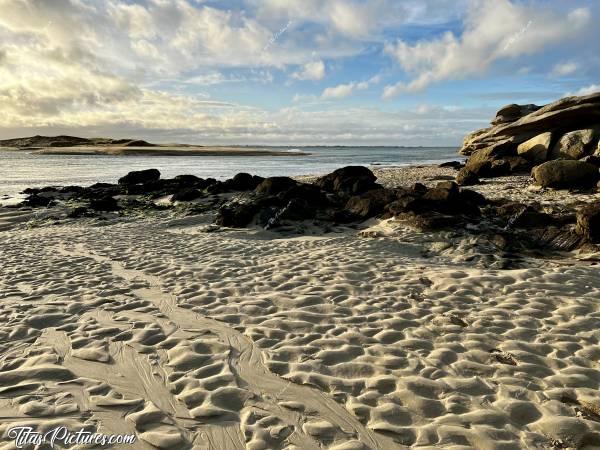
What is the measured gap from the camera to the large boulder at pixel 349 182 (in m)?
16.7

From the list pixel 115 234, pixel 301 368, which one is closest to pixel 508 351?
pixel 301 368

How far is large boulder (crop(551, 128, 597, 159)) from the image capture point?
76.7 ft

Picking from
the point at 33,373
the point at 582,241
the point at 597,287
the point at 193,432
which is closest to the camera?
the point at 193,432

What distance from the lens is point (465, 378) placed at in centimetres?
420

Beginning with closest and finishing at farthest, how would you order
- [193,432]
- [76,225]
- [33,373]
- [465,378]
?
[193,432] < [465,378] < [33,373] < [76,225]

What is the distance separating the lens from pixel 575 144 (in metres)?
23.7

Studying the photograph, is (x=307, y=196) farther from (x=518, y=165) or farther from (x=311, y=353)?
(x=518, y=165)

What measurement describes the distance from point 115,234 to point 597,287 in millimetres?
12424

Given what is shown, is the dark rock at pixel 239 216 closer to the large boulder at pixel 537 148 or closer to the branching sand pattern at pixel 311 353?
the branching sand pattern at pixel 311 353

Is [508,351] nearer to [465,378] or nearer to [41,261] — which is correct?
[465,378]

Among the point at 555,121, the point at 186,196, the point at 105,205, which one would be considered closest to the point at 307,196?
the point at 186,196

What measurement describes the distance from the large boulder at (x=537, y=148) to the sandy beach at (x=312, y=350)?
1951 cm

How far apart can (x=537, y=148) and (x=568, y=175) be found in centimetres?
1037

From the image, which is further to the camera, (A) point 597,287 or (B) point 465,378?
(A) point 597,287
